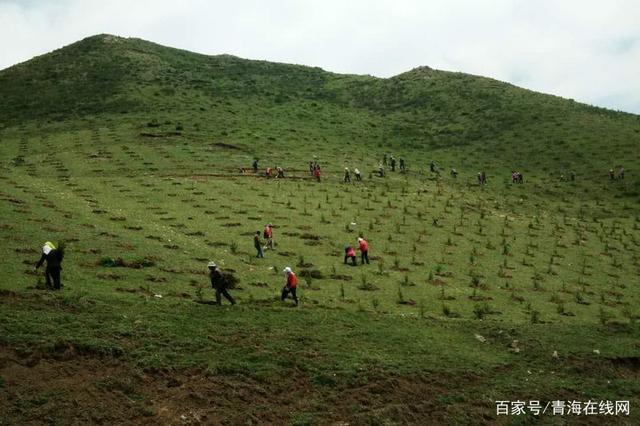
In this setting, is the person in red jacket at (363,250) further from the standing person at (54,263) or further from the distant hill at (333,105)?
the distant hill at (333,105)

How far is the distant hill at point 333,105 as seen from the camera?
3231 inches

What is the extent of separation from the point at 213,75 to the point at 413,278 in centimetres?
9335

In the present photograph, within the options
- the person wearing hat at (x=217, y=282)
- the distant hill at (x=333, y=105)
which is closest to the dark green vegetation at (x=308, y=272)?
the person wearing hat at (x=217, y=282)

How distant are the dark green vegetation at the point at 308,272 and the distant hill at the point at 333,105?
100cm

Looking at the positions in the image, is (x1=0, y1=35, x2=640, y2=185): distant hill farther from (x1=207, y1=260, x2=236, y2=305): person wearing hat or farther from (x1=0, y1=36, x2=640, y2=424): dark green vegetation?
(x1=207, y1=260, x2=236, y2=305): person wearing hat

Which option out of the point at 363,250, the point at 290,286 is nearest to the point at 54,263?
the point at 290,286

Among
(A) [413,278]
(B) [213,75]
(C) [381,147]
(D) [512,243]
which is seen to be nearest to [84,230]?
(A) [413,278]

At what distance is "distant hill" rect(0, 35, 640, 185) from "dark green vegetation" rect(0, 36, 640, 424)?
39.5 inches

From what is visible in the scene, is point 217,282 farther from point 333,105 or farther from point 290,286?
point 333,105

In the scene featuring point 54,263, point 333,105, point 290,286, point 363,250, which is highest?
point 333,105

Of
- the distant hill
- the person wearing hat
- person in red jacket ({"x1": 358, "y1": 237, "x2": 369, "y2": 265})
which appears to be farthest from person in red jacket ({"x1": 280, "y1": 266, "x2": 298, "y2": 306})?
the distant hill

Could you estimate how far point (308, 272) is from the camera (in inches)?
1205

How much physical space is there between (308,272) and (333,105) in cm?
7804

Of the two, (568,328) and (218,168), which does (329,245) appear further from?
(218,168)
